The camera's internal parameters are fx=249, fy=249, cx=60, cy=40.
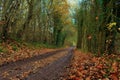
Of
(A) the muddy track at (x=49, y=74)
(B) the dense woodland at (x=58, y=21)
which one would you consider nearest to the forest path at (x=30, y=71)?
(A) the muddy track at (x=49, y=74)

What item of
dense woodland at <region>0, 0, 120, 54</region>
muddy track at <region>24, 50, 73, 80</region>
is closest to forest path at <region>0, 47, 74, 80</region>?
muddy track at <region>24, 50, 73, 80</region>

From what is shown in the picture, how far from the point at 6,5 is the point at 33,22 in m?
14.0

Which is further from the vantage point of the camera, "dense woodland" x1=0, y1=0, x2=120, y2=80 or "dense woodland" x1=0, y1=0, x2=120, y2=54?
"dense woodland" x1=0, y1=0, x2=120, y2=54

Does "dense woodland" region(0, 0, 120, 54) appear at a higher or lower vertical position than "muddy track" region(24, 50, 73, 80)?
higher

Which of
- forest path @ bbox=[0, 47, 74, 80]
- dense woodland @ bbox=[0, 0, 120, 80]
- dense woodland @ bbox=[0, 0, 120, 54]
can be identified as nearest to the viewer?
forest path @ bbox=[0, 47, 74, 80]

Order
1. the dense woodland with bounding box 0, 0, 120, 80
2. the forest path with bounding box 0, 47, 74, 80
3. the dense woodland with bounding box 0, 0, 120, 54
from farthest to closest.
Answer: the dense woodland with bounding box 0, 0, 120, 54 → the dense woodland with bounding box 0, 0, 120, 80 → the forest path with bounding box 0, 47, 74, 80

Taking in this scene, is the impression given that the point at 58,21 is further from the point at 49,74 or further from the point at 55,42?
the point at 49,74

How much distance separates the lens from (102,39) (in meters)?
16.2

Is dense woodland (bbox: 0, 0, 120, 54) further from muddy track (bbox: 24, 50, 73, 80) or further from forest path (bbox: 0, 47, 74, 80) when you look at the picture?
forest path (bbox: 0, 47, 74, 80)

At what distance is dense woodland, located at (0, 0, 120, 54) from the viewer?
1473 cm

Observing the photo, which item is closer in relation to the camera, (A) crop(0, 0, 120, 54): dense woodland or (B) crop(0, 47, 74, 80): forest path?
(B) crop(0, 47, 74, 80): forest path

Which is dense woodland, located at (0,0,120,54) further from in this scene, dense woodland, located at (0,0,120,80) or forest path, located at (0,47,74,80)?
forest path, located at (0,47,74,80)

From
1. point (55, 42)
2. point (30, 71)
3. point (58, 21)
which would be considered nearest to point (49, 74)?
point (30, 71)

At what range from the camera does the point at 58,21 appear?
52250 millimetres
